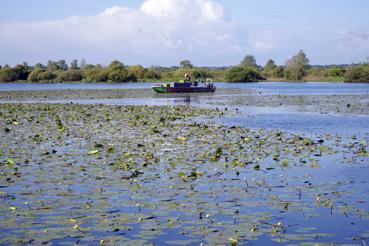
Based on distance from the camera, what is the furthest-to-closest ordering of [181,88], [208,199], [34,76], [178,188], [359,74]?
[34,76] < [359,74] < [181,88] < [178,188] < [208,199]

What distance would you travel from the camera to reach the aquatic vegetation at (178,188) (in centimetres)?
864

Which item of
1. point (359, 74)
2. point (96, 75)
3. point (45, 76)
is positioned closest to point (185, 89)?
point (359, 74)

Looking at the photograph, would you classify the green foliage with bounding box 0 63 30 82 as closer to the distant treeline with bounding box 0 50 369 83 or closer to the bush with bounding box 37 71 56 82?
the distant treeline with bounding box 0 50 369 83

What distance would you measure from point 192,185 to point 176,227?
3.18 metres

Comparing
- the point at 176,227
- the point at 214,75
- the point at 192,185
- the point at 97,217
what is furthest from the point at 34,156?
the point at 214,75

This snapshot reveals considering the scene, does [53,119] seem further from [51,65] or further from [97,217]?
[51,65]

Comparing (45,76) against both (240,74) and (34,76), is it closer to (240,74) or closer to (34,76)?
(34,76)

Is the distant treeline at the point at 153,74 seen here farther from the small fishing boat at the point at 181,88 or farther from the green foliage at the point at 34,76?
the small fishing boat at the point at 181,88

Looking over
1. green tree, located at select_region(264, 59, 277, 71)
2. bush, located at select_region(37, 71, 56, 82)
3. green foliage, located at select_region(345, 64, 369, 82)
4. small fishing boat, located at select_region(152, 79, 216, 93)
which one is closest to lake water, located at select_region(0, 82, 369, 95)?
small fishing boat, located at select_region(152, 79, 216, 93)

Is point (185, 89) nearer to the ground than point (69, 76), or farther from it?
nearer to the ground

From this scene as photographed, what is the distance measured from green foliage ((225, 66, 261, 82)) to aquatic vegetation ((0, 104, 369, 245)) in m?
104

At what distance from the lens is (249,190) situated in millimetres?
11539

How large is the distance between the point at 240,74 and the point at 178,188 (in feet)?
374

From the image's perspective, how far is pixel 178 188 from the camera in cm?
1173
